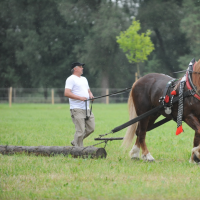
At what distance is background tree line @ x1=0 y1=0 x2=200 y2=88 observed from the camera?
1585 inches

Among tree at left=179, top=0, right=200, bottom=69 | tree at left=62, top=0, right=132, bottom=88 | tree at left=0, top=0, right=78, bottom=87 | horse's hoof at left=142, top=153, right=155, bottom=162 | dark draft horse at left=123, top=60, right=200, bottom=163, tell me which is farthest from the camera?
tree at left=0, top=0, right=78, bottom=87

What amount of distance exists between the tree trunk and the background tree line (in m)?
32.2

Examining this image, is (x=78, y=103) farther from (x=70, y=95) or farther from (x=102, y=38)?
(x=102, y=38)

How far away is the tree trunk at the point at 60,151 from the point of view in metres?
6.63

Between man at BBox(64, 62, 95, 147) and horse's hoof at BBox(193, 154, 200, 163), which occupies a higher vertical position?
man at BBox(64, 62, 95, 147)

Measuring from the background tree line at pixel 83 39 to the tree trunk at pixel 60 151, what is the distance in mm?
32225

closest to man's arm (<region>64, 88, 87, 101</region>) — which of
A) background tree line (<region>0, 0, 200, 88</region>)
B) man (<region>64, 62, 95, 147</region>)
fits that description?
man (<region>64, 62, 95, 147</region>)

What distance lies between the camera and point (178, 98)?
626 cm

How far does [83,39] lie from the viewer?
45562 millimetres

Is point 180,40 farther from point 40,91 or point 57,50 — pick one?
point 40,91

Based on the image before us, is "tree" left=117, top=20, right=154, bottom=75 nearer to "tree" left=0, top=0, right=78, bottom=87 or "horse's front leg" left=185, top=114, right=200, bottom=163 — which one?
"tree" left=0, top=0, right=78, bottom=87

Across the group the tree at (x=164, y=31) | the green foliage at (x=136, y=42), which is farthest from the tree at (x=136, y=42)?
the tree at (x=164, y=31)

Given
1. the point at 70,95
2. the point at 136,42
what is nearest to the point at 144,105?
the point at 70,95

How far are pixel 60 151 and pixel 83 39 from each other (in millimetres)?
39690
